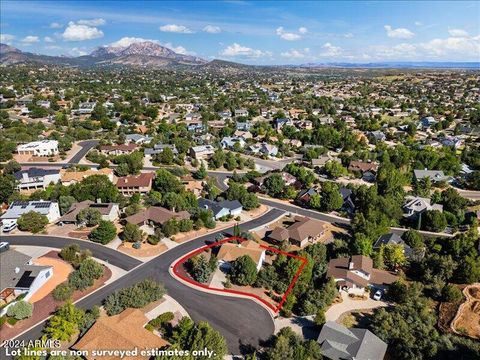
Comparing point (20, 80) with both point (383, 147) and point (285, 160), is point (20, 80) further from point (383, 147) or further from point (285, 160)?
point (383, 147)

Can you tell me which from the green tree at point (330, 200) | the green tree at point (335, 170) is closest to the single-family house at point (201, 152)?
the green tree at point (335, 170)

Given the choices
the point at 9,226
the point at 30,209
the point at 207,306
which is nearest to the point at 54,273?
the point at 9,226

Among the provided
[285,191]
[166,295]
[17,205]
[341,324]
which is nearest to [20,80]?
[17,205]

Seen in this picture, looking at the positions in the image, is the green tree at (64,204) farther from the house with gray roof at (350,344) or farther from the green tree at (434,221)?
the green tree at (434,221)

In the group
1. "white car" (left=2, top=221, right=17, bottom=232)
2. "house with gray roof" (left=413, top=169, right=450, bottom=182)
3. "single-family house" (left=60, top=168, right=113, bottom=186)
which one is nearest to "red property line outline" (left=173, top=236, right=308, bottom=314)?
"white car" (left=2, top=221, right=17, bottom=232)

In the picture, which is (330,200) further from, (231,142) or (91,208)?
(231,142)
